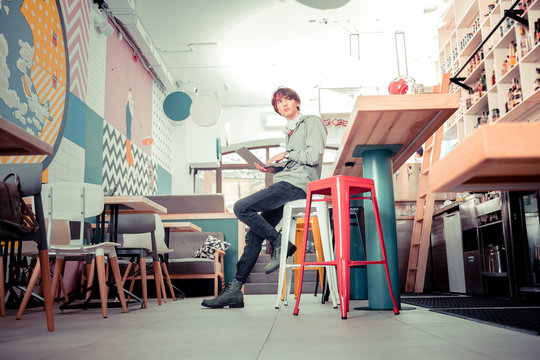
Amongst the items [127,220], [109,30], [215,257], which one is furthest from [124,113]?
[127,220]

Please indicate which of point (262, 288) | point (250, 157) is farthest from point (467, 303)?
point (262, 288)

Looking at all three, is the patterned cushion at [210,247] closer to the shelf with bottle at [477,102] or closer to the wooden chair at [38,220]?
the shelf with bottle at [477,102]

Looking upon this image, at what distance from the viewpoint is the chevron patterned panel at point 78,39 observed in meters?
5.58

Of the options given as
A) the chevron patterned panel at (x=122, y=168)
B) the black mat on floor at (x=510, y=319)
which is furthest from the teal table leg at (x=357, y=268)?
the chevron patterned panel at (x=122, y=168)

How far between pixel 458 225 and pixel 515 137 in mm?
3736

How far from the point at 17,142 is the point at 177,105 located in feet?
23.2

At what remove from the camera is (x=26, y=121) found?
4.45 meters

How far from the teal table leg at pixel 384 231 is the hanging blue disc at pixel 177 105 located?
240 inches

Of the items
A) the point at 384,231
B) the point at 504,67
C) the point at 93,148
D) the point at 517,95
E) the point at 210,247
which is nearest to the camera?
the point at 384,231

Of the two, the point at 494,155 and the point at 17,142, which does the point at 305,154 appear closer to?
the point at 17,142

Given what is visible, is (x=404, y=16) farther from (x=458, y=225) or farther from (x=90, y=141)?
(x=90, y=141)

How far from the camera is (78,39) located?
231 inches

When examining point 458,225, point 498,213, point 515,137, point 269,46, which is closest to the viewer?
point 515,137

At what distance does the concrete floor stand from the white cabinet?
1.64 metres
